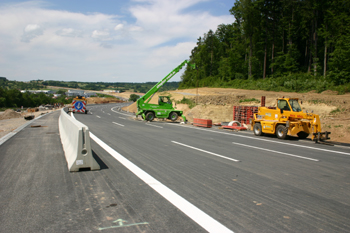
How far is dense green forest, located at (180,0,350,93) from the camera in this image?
33938mm

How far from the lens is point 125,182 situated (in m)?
5.47

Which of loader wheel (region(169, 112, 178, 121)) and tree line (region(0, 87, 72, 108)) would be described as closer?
loader wheel (region(169, 112, 178, 121))

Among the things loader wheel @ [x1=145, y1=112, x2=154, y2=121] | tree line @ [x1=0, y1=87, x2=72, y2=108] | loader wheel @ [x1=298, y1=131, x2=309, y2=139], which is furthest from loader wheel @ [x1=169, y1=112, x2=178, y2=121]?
tree line @ [x1=0, y1=87, x2=72, y2=108]

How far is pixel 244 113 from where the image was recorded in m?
22.8

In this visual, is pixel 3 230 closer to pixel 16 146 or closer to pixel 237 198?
pixel 237 198

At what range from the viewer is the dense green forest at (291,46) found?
33.9m

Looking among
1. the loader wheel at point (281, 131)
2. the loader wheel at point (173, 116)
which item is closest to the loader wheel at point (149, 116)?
the loader wheel at point (173, 116)

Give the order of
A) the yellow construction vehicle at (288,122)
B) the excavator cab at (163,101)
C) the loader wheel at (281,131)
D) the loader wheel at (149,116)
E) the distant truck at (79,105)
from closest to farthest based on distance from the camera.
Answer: the yellow construction vehicle at (288,122) → the loader wheel at (281,131) → the loader wheel at (149,116) → the excavator cab at (163,101) → the distant truck at (79,105)

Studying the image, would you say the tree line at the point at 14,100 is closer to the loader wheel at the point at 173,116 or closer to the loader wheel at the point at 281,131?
the loader wheel at the point at 173,116

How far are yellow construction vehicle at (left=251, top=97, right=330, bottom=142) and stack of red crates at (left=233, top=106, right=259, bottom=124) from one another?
6249 millimetres

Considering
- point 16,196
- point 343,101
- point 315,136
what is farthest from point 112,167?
point 343,101

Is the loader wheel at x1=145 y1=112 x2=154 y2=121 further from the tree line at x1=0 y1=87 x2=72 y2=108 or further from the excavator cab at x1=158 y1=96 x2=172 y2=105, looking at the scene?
the tree line at x1=0 y1=87 x2=72 y2=108

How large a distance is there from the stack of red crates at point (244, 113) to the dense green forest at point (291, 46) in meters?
10.2

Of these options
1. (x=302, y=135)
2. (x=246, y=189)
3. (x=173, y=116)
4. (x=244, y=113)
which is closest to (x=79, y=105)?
(x=173, y=116)
